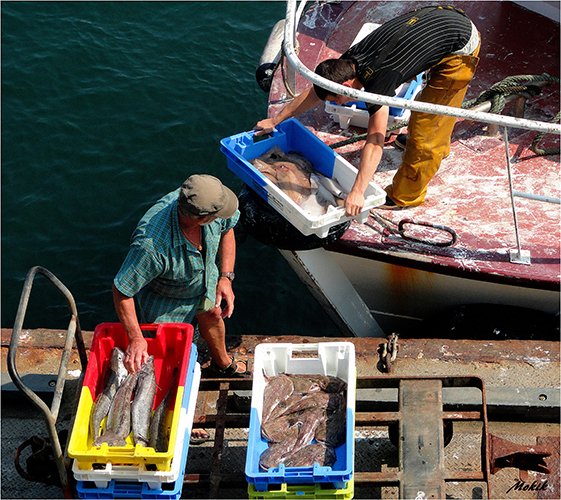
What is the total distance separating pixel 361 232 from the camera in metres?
4.82

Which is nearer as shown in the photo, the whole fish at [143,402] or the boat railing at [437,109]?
the whole fish at [143,402]

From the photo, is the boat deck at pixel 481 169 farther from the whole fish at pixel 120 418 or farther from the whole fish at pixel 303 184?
the whole fish at pixel 120 418

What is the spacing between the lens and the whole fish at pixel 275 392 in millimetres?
3547

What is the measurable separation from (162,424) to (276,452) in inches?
27.2

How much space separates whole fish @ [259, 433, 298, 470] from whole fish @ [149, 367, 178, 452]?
0.56m

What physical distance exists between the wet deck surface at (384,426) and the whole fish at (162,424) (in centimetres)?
38

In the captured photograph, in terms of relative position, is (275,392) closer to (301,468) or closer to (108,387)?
(301,468)

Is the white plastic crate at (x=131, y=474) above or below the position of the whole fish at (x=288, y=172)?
below

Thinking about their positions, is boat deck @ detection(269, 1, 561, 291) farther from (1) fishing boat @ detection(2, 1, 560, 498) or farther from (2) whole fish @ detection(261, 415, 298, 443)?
(2) whole fish @ detection(261, 415, 298, 443)

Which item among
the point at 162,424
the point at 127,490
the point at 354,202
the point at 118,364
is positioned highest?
the point at 354,202

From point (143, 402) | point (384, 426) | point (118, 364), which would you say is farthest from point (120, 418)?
point (384, 426)

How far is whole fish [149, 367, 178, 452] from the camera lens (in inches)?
132

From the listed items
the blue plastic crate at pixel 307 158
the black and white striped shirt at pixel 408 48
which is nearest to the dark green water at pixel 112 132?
the blue plastic crate at pixel 307 158

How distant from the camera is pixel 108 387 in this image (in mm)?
3537
